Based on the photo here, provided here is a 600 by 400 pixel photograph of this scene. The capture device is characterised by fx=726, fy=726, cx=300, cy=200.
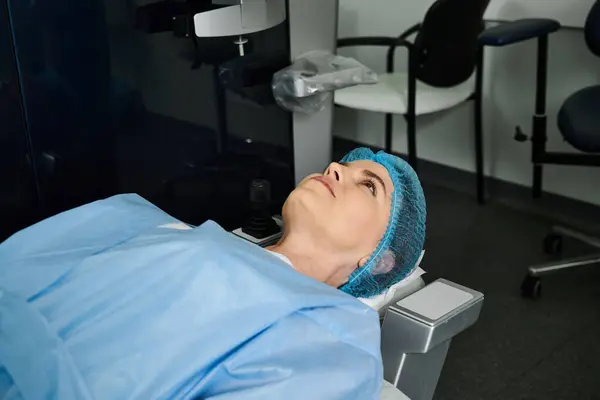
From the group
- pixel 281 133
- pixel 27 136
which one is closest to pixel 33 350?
pixel 27 136

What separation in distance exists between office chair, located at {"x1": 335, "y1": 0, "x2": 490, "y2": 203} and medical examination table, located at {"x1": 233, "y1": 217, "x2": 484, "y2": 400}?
53.0 inches

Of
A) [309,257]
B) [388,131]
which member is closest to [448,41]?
[388,131]

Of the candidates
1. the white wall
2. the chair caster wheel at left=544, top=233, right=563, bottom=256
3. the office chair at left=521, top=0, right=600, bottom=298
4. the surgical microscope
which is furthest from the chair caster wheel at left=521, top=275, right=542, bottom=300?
the surgical microscope

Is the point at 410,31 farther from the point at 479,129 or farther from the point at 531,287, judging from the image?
the point at 531,287

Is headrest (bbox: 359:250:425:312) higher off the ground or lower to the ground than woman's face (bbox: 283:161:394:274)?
lower

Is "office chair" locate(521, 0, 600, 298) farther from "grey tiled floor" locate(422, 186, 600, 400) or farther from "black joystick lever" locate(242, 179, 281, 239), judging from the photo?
"black joystick lever" locate(242, 179, 281, 239)

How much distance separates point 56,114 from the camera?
1.43 meters

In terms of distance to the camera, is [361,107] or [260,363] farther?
[361,107]

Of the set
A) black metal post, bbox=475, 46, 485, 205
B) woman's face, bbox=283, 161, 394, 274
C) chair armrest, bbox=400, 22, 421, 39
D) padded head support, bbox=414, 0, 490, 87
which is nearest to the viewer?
woman's face, bbox=283, 161, 394, 274

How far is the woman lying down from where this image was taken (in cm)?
99

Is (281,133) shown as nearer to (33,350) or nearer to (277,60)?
(277,60)

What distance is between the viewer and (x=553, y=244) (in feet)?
8.63

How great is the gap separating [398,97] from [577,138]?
0.77 meters

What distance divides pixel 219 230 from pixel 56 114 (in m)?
0.45
